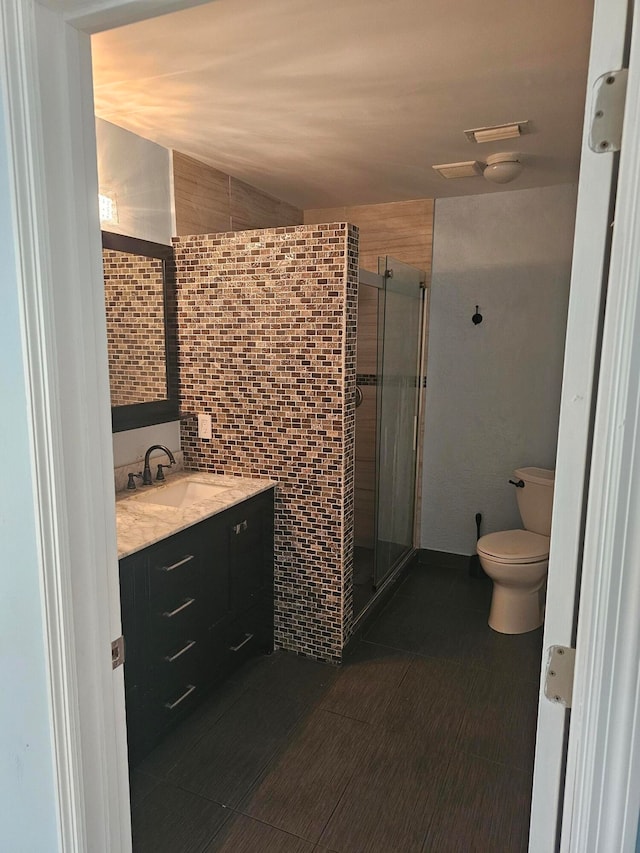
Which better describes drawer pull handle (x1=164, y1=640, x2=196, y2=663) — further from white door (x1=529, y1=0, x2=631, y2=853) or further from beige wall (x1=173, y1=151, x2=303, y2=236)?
beige wall (x1=173, y1=151, x2=303, y2=236)

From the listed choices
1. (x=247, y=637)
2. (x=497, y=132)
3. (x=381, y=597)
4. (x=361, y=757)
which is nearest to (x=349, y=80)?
(x=497, y=132)

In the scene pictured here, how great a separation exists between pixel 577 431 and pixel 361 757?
74.6 inches

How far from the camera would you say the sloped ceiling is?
1556mm

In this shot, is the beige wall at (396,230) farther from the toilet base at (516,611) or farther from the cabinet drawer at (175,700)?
the cabinet drawer at (175,700)

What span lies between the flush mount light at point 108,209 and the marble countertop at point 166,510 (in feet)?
3.87

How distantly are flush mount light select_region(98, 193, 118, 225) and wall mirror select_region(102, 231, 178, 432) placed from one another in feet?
0.20

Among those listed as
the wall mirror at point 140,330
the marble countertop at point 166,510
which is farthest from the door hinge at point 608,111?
the wall mirror at point 140,330

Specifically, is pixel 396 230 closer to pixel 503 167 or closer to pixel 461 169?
pixel 461 169

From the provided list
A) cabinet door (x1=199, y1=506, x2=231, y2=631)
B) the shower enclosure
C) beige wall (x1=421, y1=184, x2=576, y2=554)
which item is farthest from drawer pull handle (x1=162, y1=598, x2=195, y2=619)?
beige wall (x1=421, y1=184, x2=576, y2=554)

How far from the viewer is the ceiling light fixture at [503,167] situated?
108 inches

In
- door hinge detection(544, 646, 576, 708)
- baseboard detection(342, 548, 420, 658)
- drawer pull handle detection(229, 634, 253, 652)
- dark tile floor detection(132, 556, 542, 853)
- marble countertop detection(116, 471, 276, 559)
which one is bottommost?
dark tile floor detection(132, 556, 542, 853)

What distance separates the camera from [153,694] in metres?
2.10

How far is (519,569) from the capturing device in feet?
9.70

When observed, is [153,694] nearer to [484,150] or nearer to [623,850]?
[623,850]
